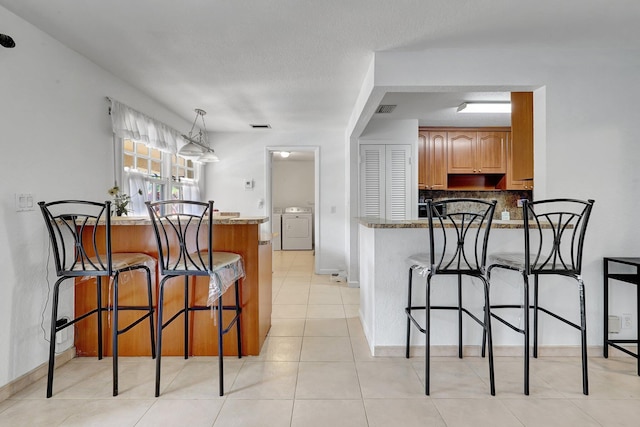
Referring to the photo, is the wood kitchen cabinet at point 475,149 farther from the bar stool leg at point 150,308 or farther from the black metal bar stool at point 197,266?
the bar stool leg at point 150,308

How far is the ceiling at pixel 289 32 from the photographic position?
1875 millimetres

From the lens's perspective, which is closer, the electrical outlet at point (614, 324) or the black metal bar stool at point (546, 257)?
the black metal bar stool at point (546, 257)

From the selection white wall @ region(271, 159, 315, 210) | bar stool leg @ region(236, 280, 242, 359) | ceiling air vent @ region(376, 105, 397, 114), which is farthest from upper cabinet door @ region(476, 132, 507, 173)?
white wall @ region(271, 159, 315, 210)

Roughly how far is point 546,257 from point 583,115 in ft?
3.57

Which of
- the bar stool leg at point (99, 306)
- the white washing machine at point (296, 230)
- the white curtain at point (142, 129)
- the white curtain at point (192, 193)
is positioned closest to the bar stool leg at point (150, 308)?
the bar stool leg at point (99, 306)

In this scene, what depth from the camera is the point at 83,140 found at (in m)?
2.50

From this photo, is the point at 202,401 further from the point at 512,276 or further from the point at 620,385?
the point at 620,385

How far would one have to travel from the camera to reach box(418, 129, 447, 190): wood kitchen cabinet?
4.69 metres

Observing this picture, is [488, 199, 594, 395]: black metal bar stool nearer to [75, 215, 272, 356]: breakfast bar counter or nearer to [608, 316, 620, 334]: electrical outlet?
[608, 316, 620, 334]: electrical outlet

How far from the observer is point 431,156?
4688 mm

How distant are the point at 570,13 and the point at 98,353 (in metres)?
3.79

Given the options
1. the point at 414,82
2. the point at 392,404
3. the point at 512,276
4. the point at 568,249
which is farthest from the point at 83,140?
the point at 568,249

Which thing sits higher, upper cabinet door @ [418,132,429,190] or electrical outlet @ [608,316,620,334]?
upper cabinet door @ [418,132,429,190]

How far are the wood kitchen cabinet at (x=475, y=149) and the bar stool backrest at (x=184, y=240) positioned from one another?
369 cm
